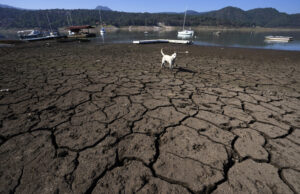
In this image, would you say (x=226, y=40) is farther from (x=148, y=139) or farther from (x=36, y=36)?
(x=36, y=36)

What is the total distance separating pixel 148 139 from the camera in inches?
72.9

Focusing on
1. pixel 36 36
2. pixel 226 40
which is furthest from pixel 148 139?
pixel 36 36

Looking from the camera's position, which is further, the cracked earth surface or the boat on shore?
the boat on shore

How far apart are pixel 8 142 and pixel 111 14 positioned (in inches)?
6119

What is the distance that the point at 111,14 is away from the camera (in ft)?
437

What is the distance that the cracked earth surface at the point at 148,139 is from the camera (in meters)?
1.32

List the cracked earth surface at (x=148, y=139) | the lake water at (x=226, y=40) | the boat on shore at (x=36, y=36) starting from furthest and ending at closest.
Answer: the lake water at (x=226, y=40), the boat on shore at (x=36, y=36), the cracked earth surface at (x=148, y=139)

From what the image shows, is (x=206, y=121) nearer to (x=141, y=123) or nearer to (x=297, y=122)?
(x=141, y=123)

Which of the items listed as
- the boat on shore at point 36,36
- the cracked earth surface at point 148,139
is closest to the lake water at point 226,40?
the boat on shore at point 36,36

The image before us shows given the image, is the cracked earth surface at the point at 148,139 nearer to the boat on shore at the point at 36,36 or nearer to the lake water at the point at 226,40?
the boat on shore at the point at 36,36

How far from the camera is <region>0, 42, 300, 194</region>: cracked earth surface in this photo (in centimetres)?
132

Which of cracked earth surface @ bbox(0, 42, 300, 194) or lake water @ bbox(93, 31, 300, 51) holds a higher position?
cracked earth surface @ bbox(0, 42, 300, 194)

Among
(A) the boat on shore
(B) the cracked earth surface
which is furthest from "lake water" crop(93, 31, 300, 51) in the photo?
(B) the cracked earth surface

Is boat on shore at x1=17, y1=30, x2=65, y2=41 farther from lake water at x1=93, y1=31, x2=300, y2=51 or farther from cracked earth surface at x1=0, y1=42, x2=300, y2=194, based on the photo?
cracked earth surface at x1=0, y1=42, x2=300, y2=194
